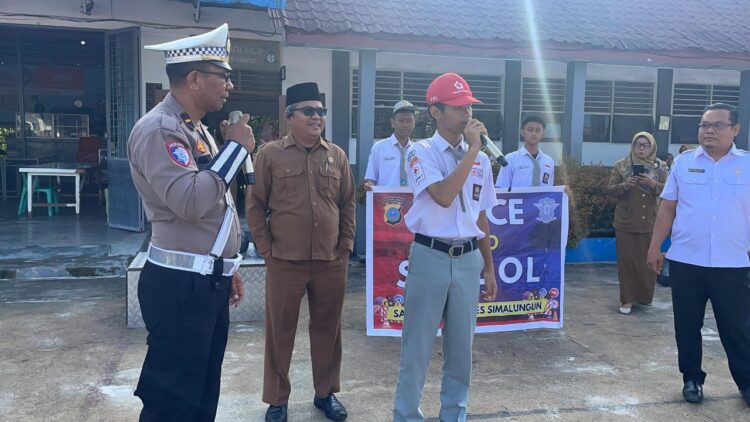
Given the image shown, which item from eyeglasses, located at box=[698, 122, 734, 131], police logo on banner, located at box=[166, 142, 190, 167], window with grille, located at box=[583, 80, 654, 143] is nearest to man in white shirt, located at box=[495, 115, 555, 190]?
eyeglasses, located at box=[698, 122, 734, 131]

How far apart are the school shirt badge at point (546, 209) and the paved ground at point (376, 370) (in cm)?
104

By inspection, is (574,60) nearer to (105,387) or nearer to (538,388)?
(538,388)

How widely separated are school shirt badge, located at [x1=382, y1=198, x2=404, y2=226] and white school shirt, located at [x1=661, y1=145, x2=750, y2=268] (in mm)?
2046

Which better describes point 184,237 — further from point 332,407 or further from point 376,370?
point 376,370

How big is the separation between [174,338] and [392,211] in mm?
2732

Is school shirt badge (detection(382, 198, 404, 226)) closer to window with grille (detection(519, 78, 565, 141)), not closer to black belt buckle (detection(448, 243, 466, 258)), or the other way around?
black belt buckle (detection(448, 243, 466, 258))

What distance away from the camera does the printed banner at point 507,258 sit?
5.00 metres

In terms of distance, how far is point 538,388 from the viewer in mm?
4297

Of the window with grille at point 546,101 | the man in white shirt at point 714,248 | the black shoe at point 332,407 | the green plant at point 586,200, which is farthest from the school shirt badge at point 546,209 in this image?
the window with grille at point 546,101

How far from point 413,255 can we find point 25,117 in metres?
13.7

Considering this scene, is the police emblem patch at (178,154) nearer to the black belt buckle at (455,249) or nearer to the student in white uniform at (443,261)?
the student in white uniform at (443,261)

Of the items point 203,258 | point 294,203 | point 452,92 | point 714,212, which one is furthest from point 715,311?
point 203,258

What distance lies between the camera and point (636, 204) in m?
6.30

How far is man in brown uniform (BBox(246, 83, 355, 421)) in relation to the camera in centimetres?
369
